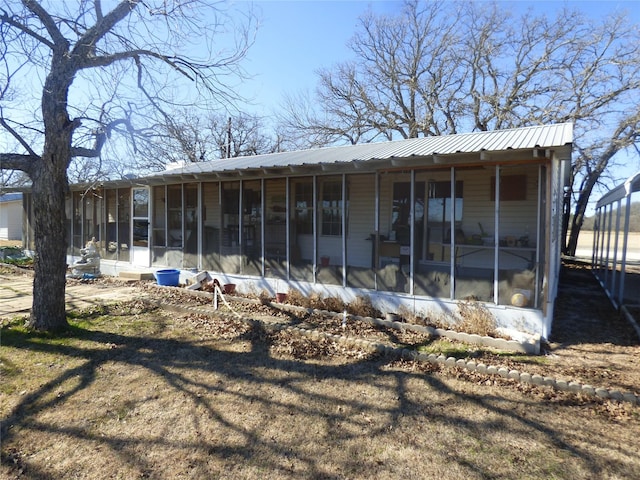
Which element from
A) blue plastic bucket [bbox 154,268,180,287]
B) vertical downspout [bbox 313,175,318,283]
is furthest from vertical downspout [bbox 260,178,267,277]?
blue plastic bucket [bbox 154,268,180,287]

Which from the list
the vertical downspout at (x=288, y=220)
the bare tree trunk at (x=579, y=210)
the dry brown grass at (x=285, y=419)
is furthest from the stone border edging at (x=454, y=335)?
the bare tree trunk at (x=579, y=210)

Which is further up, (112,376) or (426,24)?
(426,24)

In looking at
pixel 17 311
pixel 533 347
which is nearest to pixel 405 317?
pixel 533 347

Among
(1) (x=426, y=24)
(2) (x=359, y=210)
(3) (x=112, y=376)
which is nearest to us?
(3) (x=112, y=376)

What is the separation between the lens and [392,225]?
6914 millimetres

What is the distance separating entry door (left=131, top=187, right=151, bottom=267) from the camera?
1068 cm

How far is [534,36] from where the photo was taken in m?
19.4

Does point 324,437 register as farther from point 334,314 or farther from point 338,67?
point 338,67

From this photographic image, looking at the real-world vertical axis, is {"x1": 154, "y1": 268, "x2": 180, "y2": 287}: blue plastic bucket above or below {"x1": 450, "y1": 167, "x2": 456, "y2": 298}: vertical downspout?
below

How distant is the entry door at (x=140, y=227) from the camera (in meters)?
10.7

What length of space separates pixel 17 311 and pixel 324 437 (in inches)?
259

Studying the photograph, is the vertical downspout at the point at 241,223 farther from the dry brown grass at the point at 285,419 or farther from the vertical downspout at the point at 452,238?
the vertical downspout at the point at 452,238

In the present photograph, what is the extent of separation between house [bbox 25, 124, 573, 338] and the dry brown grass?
2.04 m

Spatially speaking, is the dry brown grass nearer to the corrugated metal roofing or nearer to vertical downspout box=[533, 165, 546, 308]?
vertical downspout box=[533, 165, 546, 308]
